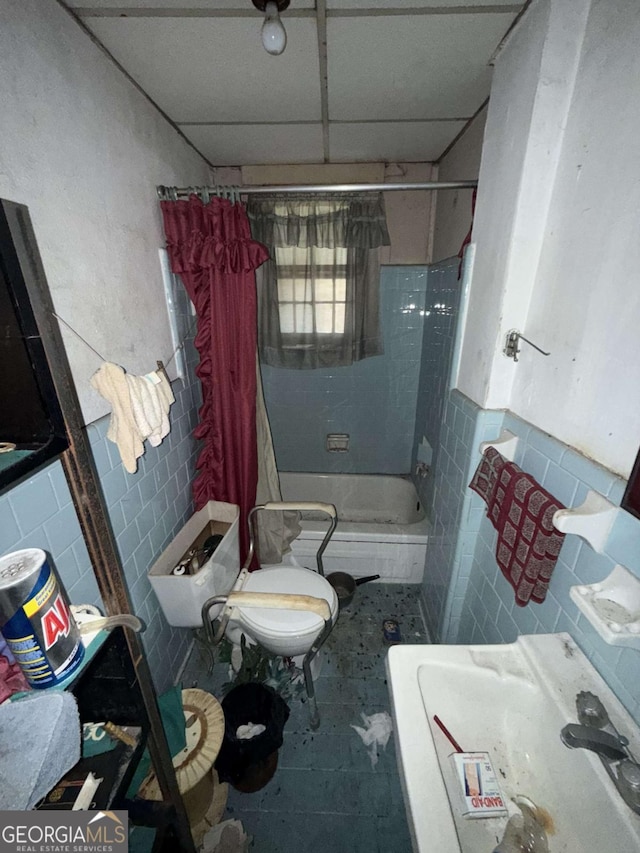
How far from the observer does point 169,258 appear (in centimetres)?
151

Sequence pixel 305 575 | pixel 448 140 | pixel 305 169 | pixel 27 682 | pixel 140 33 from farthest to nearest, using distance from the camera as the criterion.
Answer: pixel 305 169
pixel 448 140
pixel 305 575
pixel 140 33
pixel 27 682

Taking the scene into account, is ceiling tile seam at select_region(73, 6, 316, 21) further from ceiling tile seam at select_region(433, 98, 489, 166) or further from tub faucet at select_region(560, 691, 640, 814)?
tub faucet at select_region(560, 691, 640, 814)

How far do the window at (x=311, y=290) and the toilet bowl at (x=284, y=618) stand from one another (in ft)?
4.99

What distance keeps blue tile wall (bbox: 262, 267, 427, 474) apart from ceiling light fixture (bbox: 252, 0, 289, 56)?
1498 mm

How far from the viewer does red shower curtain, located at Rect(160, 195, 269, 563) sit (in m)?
1.44

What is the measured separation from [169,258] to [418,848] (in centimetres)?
191

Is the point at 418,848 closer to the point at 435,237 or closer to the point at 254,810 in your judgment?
the point at 254,810

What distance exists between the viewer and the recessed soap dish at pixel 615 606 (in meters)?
0.60

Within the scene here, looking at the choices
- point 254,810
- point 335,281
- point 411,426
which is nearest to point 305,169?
point 335,281

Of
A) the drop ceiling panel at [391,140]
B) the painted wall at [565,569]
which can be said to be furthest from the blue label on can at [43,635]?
the drop ceiling panel at [391,140]

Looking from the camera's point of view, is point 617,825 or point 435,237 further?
point 435,237

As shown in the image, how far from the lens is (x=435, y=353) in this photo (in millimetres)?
2080

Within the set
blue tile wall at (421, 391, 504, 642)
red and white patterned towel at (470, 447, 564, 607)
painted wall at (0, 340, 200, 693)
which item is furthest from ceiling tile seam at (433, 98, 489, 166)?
painted wall at (0, 340, 200, 693)

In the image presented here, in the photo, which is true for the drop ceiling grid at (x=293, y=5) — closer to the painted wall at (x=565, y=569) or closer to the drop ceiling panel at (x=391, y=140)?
the drop ceiling panel at (x=391, y=140)
